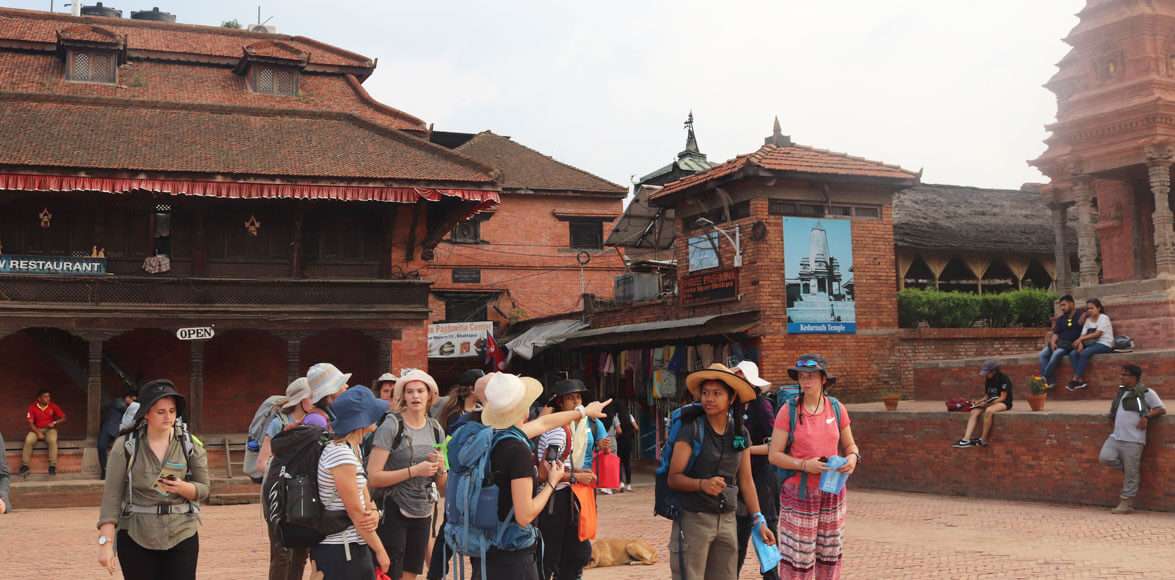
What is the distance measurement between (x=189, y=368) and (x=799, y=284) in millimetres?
13894

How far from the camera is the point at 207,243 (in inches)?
997

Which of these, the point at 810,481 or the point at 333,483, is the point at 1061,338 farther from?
the point at 333,483

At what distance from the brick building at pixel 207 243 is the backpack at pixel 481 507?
19450 mm

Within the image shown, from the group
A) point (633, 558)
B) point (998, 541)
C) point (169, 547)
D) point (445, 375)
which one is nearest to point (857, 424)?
point (998, 541)

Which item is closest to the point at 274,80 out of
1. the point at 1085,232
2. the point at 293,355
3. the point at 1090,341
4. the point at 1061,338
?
the point at 293,355

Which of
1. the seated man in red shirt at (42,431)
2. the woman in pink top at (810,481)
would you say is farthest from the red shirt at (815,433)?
the seated man in red shirt at (42,431)

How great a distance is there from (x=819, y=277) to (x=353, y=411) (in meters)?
18.1

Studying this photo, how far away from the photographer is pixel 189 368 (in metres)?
25.6

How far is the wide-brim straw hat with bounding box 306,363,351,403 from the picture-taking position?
22.5 feet

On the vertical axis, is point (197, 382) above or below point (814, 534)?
above

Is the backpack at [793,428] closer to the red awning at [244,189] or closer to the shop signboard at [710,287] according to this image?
the shop signboard at [710,287]

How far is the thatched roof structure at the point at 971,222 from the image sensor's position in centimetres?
2950

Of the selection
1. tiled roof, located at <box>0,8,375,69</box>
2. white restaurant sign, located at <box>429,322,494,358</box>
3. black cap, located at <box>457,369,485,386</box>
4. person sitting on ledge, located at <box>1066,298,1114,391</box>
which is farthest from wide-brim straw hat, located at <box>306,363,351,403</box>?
tiled roof, located at <box>0,8,375,69</box>

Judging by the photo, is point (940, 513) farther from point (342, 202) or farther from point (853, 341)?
point (342, 202)
